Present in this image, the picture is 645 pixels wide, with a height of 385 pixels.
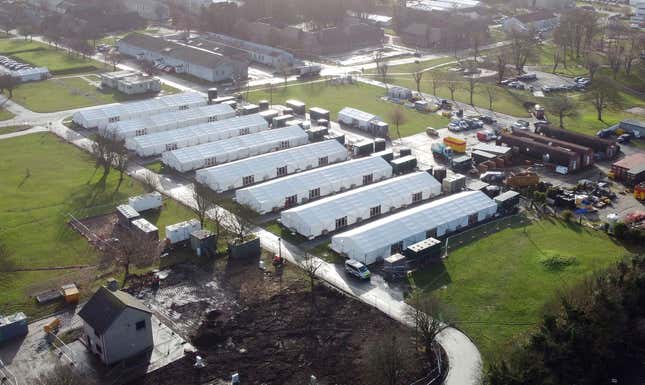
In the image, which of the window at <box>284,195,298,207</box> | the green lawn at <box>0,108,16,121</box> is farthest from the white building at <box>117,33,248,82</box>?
the window at <box>284,195,298,207</box>

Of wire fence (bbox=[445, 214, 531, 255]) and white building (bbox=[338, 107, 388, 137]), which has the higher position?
white building (bbox=[338, 107, 388, 137])

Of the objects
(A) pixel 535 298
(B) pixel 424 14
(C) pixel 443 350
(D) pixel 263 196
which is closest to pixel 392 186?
(D) pixel 263 196

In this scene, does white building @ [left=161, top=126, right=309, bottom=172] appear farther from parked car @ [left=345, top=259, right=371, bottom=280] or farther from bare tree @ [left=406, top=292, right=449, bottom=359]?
bare tree @ [left=406, top=292, right=449, bottom=359]

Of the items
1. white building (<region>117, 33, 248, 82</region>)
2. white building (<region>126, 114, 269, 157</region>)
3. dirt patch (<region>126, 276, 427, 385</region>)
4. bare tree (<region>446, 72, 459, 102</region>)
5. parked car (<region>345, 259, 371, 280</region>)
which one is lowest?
bare tree (<region>446, 72, 459, 102</region>)

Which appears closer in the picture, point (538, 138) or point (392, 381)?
point (392, 381)

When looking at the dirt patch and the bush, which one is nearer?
the dirt patch

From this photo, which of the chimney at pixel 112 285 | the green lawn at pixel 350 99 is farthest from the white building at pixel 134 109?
the chimney at pixel 112 285

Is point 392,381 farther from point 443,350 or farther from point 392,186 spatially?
point 392,186
